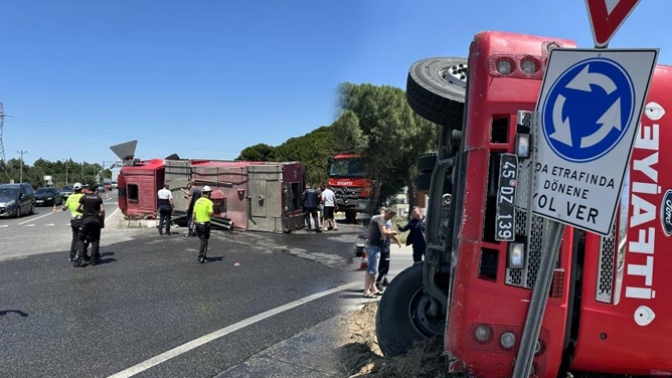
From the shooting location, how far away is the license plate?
2631 millimetres

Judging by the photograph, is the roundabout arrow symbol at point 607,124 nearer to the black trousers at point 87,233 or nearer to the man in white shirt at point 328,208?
the black trousers at point 87,233

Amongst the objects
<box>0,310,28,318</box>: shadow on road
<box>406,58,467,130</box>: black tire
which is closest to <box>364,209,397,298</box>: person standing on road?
<box>406,58,467,130</box>: black tire

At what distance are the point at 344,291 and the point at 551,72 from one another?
578 centimetres

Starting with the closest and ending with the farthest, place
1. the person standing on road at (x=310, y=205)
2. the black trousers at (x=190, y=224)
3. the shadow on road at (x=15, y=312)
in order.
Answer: the shadow on road at (x=15, y=312) → the black trousers at (x=190, y=224) → the person standing on road at (x=310, y=205)

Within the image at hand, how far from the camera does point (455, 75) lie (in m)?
3.69

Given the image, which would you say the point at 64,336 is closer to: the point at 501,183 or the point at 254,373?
the point at 254,373

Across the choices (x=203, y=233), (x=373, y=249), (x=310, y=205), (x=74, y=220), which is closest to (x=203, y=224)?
(x=203, y=233)

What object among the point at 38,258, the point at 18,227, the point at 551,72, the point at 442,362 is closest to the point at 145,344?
the point at 442,362

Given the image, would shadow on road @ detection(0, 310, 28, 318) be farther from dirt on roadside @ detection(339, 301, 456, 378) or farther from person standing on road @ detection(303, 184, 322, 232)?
person standing on road @ detection(303, 184, 322, 232)

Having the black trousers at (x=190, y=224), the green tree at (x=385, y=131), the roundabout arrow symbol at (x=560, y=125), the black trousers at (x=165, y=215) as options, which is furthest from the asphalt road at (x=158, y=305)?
the green tree at (x=385, y=131)

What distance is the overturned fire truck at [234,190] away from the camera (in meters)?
15.1

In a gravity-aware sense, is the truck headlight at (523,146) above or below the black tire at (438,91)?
below

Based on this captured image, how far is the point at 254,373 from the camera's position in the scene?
14.0 ft

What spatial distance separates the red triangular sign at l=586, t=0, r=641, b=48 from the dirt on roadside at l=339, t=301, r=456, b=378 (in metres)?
2.20
